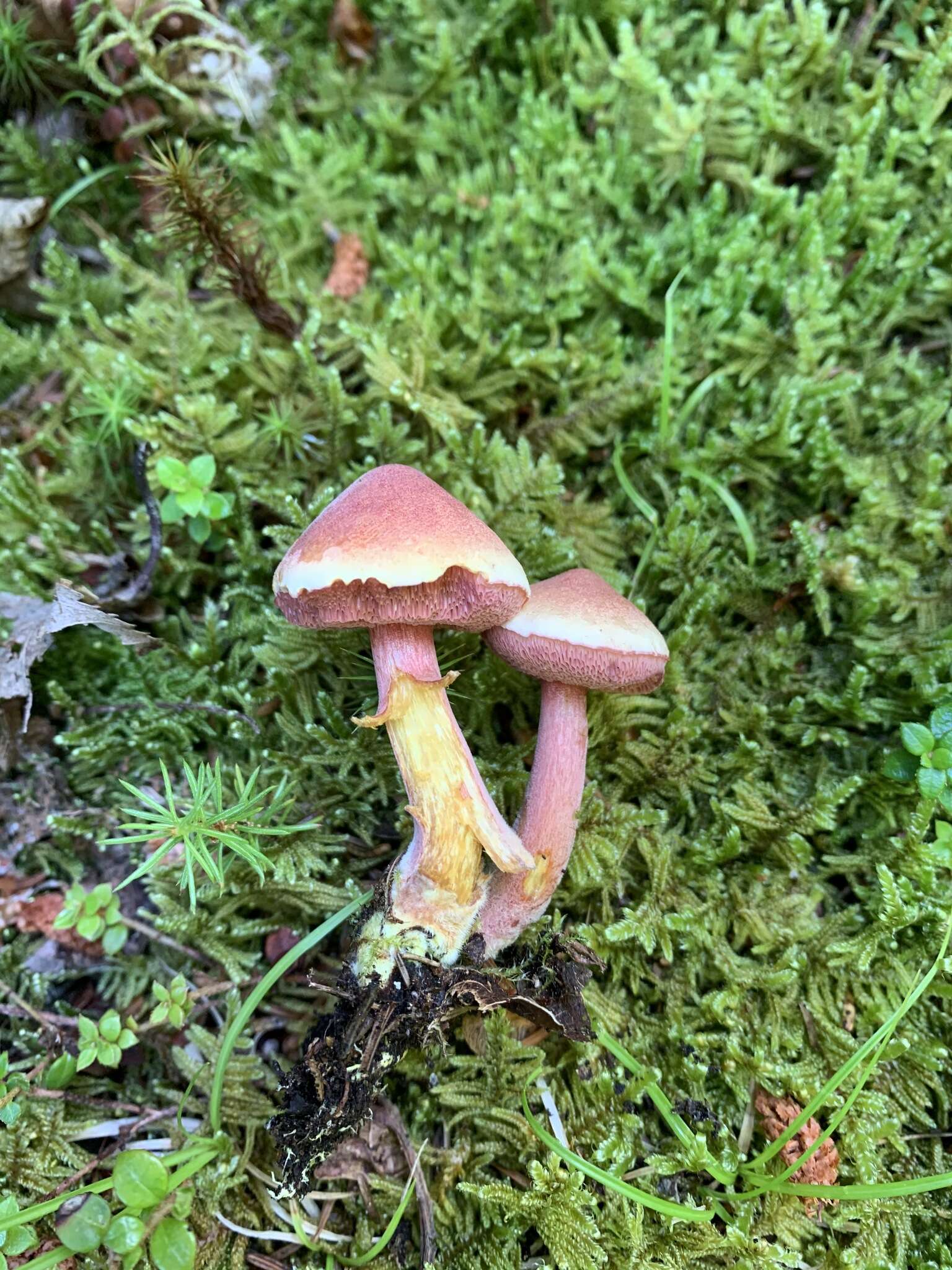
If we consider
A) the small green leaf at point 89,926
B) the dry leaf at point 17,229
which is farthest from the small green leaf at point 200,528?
the dry leaf at point 17,229

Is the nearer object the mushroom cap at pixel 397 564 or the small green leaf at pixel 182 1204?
the mushroom cap at pixel 397 564

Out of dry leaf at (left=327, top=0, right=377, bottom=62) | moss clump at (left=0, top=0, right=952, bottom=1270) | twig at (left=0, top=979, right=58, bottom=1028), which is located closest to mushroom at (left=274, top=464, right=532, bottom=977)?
moss clump at (left=0, top=0, right=952, bottom=1270)

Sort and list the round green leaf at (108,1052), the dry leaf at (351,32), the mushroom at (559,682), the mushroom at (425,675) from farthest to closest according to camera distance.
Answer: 1. the dry leaf at (351,32)
2. the round green leaf at (108,1052)
3. the mushroom at (559,682)
4. the mushroom at (425,675)

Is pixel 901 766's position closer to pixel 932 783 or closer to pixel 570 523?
pixel 932 783

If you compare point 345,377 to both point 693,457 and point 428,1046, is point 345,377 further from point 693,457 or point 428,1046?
point 428,1046

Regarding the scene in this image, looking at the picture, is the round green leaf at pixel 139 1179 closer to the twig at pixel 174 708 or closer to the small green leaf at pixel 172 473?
the twig at pixel 174 708

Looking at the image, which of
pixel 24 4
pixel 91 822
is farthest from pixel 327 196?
pixel 91 822

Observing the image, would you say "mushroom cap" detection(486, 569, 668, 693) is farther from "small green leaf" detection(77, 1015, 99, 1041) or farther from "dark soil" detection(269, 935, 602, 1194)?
"small green leaf" detection(77, 1015, 99, 1041)
